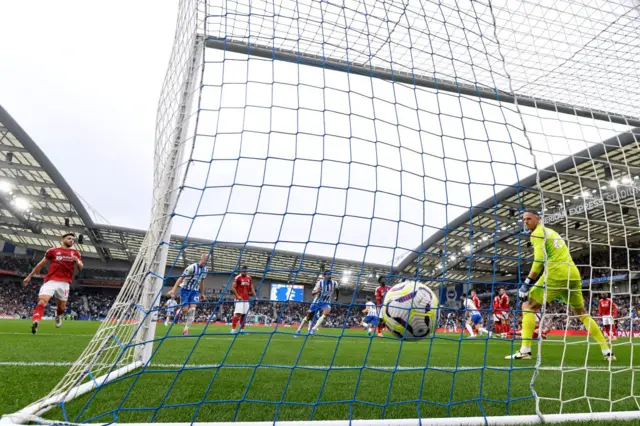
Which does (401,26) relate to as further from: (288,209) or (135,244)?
(135,244)

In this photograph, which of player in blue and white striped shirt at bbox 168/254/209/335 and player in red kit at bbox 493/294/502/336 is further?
player in red kit at bbox 493/294/502/336

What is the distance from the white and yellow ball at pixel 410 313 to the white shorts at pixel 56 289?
5.96 metres

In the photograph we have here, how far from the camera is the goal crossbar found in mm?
3088

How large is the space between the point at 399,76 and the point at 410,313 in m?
2.16

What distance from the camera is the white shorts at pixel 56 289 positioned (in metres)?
6.43

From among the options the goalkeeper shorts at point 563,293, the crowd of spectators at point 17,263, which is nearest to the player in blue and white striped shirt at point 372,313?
the goalkeeper shorts at point 563,293

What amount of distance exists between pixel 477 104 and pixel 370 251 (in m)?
1.55

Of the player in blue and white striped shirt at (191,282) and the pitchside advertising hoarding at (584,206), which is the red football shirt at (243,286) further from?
the pitchside advertising hoarding at (584,206)

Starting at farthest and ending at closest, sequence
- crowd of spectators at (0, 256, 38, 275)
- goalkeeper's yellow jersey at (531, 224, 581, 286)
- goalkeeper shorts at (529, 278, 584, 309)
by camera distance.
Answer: crowd of spectators at (0, 256, 38, 275) → goalkeeper shorts at (529, 278, 584, 309) → goalkeeper's yellow jersey at (531, 224, 581, 286)

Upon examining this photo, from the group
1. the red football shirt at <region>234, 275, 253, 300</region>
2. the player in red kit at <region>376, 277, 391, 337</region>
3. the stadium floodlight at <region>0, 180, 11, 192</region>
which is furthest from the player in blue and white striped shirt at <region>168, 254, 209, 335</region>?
the stadium floodlight at <region>0, 180, 11, 192</region>

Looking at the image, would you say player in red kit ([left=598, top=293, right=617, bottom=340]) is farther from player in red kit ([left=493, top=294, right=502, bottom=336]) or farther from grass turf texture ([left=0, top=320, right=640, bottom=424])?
player in red kit ([left=493, top=294, right=502, bottom=336])

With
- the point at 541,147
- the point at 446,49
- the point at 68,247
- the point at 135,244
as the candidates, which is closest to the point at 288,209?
the point at 541,147

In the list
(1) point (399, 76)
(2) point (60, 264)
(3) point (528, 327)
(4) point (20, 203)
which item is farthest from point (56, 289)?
(4) point (20, 203)

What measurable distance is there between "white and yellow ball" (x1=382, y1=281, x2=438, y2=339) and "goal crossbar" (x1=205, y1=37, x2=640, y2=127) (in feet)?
5.05
